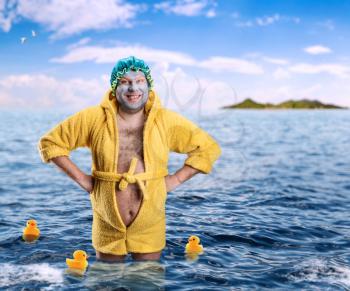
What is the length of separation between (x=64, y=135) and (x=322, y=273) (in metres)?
4.29

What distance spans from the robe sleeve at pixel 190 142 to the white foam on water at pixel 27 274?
2473 millimetres

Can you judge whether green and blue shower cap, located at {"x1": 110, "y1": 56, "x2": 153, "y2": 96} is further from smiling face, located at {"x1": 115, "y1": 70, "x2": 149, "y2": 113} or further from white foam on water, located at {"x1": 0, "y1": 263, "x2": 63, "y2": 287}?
white foam on water, located at {"x1": 0, "y1": 263, "x2": 63, "y2": 287}

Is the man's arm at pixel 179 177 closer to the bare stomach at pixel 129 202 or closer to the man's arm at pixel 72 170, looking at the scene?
the bare stomach at pixel 129 202

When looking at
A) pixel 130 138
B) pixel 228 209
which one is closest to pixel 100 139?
pixel 130 138

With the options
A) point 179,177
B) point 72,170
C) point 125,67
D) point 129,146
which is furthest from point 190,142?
point 72,170

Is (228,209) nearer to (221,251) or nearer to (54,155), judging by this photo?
(221,251)

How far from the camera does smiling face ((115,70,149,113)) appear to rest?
5.67 meters

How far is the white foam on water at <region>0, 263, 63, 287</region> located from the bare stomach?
148 cm

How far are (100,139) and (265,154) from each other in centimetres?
2135

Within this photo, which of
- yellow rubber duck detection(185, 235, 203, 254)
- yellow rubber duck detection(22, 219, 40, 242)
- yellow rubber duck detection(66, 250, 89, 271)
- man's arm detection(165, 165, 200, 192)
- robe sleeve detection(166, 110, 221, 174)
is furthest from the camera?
yellow rubber duck detection(22, 219, 40, 242)

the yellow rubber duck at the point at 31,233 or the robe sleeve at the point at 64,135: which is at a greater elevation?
the robe sleeve at the point at 64,135

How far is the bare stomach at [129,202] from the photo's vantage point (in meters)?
5.88

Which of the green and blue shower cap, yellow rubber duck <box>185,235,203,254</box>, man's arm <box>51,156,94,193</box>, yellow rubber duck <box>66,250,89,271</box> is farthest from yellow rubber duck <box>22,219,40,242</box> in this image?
the green and blue shower cap

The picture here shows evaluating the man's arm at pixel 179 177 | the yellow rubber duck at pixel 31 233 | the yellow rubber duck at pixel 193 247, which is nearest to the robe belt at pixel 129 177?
the man's arm at pixel 179 177
